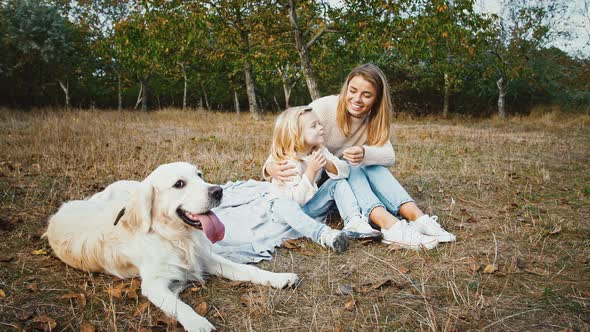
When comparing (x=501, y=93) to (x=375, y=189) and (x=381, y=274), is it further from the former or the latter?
(x=381, y=274)

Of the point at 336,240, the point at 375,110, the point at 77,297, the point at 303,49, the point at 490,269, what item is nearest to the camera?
the point at 77,297

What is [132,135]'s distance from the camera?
8.85 m

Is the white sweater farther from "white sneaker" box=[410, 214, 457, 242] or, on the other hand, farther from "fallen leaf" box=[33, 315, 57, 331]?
"fallen leaf" box=[33, 315, 57, 331]

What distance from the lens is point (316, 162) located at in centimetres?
338

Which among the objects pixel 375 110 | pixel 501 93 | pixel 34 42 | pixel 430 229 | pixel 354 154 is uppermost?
pixel 34 42

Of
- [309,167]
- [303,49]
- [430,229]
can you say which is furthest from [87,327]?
[303,49]

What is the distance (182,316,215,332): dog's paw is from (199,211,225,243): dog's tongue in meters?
0.52

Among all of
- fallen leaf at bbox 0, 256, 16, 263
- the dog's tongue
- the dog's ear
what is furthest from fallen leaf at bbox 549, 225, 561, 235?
fallen leaf at bbox 0, 256, 16, 263

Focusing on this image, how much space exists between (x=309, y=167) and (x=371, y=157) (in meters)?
0.63

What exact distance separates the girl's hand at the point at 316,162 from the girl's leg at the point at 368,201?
0.38 metres

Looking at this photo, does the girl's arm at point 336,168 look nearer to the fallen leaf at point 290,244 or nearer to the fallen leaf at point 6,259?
the fallen leaf at point 290,244

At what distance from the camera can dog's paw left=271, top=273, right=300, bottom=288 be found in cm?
240

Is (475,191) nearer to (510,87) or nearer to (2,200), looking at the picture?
(2,200)

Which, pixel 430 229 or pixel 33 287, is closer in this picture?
pixel 33 287
